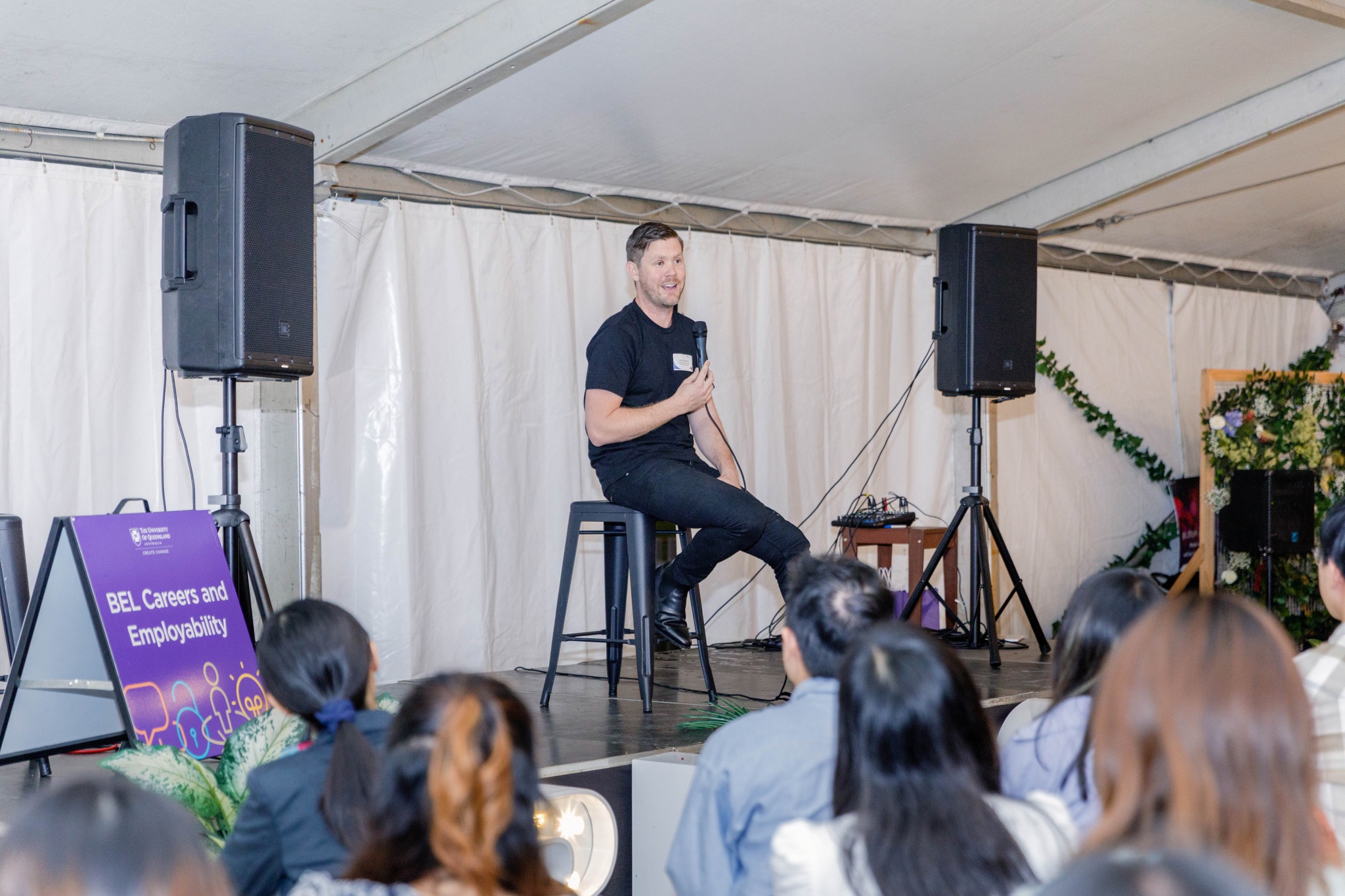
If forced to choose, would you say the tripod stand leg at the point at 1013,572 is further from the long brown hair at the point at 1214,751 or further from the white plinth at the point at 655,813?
the long brown hair at the point at 1214,751

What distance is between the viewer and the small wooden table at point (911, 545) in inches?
196

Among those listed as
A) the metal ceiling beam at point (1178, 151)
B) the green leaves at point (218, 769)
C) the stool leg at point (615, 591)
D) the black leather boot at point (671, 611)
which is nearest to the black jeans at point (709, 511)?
the black leather boot at point (671, 611)

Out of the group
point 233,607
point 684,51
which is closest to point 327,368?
point 233,607

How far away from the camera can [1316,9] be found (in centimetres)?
391

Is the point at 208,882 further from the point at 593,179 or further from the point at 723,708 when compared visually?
the point at 593,179

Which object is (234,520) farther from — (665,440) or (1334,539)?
(1334,539)

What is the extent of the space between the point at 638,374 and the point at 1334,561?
74.2 inches

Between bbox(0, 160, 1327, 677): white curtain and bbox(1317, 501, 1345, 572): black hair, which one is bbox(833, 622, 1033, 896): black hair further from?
bbox(0, 160, 1327, 677): white curtain

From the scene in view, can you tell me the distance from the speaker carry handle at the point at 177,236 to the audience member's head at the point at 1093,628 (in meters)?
2.33

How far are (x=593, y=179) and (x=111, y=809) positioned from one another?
4079 millimetres

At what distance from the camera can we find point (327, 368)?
417cm

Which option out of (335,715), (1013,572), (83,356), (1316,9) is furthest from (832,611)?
(1316,9)

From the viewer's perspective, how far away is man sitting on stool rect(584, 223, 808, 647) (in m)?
3.27

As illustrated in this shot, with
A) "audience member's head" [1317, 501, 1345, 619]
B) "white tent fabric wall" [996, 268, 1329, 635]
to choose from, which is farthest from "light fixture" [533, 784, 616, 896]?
"white tent fabric wall" [996, 268, 1329, 635]
